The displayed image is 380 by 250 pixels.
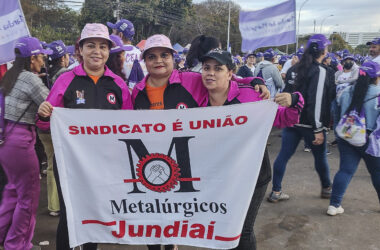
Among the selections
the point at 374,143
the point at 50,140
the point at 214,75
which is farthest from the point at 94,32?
the point at 374,143

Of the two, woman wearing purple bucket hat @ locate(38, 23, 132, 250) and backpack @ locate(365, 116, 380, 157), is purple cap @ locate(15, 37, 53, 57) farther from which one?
backpack @ locate(365, 116, 380, 157)

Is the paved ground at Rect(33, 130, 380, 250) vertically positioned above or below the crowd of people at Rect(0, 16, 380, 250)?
below

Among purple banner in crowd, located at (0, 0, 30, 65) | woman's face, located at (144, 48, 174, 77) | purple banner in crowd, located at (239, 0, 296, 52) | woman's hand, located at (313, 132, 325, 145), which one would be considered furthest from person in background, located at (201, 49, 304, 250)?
purple banner in crowd, located at (239, 0, 296, 52)

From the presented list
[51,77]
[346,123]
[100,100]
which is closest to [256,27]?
[346,123]

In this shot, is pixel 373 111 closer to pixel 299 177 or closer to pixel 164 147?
pixel 299 177

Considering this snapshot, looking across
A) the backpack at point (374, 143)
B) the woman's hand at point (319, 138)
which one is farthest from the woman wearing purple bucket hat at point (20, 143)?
the backpack at point (374, 143)

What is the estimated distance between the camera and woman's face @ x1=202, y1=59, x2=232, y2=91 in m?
2.47

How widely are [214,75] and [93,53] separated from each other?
3.21ft

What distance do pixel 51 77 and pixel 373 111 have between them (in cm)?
383

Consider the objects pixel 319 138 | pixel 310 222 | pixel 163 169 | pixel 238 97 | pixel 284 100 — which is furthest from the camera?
pixel 319 138

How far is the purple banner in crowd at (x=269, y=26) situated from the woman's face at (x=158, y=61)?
10.3ft

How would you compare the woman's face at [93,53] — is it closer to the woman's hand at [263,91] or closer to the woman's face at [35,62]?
the woman's face at [35,62]

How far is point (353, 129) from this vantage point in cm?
371

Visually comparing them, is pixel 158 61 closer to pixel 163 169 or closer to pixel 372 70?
pixel 163 169
